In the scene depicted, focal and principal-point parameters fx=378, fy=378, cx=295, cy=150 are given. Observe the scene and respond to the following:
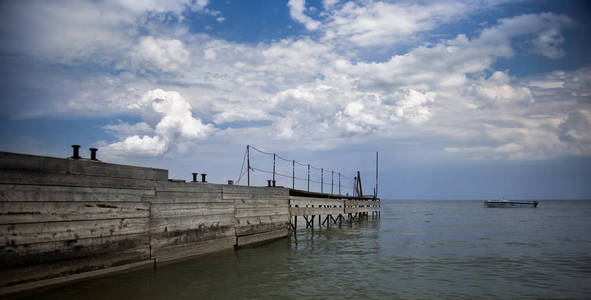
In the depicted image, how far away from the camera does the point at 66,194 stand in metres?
9.56

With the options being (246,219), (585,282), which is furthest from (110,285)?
(585,282)

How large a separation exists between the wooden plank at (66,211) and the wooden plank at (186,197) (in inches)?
28.0

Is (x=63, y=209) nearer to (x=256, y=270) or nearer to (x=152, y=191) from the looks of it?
(x=152, y=191)

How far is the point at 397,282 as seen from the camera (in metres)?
12.4

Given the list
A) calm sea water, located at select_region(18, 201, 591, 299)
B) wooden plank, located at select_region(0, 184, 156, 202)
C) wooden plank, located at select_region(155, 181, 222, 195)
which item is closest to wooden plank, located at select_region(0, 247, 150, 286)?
calm sea water, located at select_region(18, 201, 591, 299)

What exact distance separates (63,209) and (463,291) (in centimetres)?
1129

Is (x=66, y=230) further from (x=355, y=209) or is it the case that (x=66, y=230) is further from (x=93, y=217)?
(x=355, y=209)

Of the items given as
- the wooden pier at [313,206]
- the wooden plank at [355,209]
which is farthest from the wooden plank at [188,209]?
the wooden plank at [355,209]

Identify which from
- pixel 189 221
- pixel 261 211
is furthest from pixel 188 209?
pixel 261 211

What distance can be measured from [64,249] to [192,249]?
5111 mm

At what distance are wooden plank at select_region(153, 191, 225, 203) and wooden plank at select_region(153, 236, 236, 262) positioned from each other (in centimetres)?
159

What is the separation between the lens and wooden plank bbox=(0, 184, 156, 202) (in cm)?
842

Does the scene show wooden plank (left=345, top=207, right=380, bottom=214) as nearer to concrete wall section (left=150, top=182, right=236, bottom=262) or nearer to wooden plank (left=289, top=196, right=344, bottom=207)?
wooden plank (left=289, top=196, right=344, bottom=207)

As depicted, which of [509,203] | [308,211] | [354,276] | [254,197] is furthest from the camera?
[509,203]
